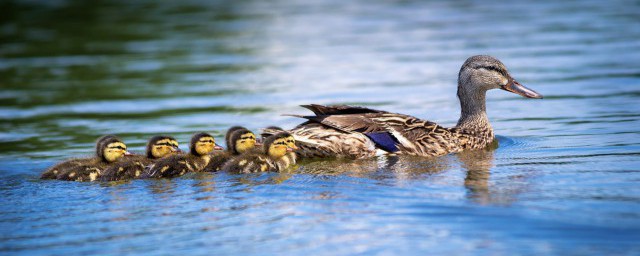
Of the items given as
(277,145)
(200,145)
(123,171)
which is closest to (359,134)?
(277,145)

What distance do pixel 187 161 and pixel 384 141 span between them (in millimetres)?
1757

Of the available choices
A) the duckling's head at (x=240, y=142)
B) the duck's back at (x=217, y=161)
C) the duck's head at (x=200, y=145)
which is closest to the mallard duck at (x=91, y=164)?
the duck's head at (x=200, y=145)

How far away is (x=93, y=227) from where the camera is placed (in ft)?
23.0

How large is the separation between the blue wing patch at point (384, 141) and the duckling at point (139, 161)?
1646 mm

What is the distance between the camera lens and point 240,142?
29.3 feet

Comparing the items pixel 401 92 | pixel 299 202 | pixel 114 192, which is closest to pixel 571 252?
pixel 299 202

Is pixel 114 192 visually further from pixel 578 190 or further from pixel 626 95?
pixel 626 95

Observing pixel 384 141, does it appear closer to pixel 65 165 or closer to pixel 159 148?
pixel 159 148

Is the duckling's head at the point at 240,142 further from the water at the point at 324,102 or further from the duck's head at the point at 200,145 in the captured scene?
the water at the point at 324,102

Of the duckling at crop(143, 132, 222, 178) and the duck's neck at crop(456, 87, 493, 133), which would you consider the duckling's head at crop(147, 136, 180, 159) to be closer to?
the duckling at crop(143, 132, 222, 178)

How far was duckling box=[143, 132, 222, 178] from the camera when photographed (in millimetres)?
8469

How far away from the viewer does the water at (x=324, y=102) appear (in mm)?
6672

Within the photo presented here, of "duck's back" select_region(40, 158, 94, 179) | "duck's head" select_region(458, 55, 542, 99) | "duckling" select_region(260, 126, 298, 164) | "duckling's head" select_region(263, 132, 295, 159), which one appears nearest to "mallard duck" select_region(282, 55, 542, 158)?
"duckling" select_region(260, 126, 298, 164)

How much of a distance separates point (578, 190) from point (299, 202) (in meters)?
1.87
